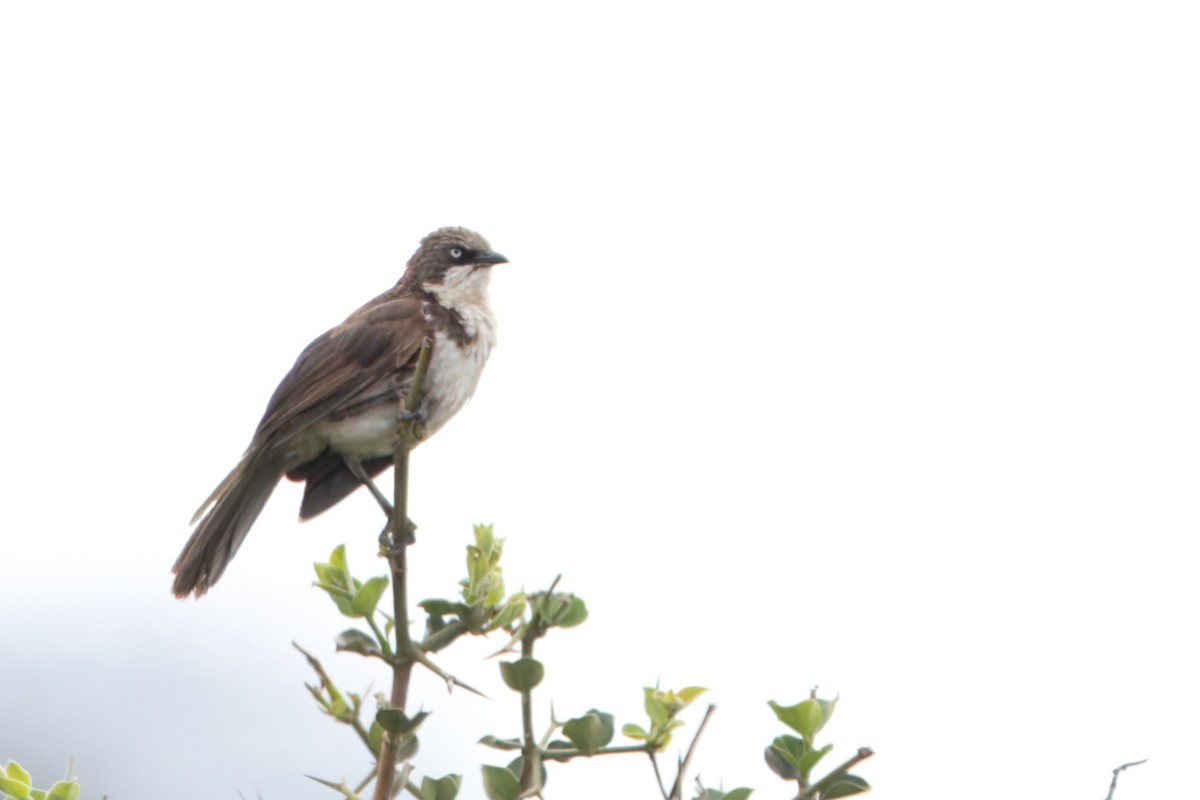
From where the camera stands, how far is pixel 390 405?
19.5 feet

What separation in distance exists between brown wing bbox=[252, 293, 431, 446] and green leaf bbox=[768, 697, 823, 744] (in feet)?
12.6

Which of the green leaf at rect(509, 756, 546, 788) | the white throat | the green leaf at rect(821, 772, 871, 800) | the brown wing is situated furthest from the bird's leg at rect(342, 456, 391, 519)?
the green leaf at rect(821, 772, 871, 800)

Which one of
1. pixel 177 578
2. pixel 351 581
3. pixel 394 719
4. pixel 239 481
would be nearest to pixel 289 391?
pixel 239 481

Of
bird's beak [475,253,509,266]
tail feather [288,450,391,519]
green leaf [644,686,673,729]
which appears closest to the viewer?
green leaf [644,686,673,729]

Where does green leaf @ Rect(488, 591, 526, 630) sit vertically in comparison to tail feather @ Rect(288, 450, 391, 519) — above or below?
below

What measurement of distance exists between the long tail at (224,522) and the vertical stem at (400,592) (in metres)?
Answer: 2.85

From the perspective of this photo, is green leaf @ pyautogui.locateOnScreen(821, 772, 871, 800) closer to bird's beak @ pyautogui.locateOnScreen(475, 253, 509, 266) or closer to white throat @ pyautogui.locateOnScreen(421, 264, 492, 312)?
white throat @ pyautogui.locateOnScreen(421, 264, 492, 312)

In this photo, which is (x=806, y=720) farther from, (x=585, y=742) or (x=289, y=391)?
(x=289, y=391)

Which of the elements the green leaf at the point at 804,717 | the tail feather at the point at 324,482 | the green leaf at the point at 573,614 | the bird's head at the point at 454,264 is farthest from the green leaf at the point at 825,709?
the bird's head at the point at 454,264

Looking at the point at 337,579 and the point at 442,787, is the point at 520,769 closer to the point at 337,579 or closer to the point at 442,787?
the point at 442,787

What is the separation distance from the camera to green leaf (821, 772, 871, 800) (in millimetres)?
2057

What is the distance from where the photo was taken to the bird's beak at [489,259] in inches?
274

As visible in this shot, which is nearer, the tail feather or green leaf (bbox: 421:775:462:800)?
green leaf (bbox: 421:775:462:800)

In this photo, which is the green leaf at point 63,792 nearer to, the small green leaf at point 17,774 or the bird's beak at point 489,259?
the small green leaf at point 17,774
